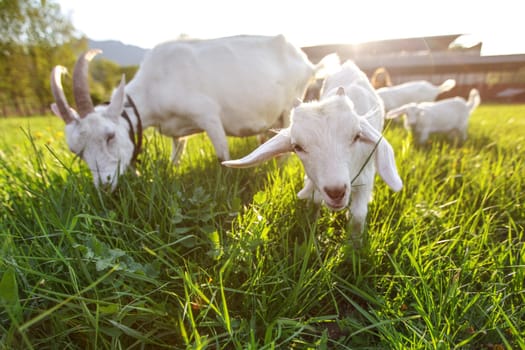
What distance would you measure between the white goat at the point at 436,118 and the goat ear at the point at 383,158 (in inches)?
178

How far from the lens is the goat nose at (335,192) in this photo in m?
1.42

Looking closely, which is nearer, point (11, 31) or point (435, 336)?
point (435, 336)

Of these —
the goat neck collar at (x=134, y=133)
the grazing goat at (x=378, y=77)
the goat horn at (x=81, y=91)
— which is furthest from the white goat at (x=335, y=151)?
the grazing goat at (x=378, y=77)

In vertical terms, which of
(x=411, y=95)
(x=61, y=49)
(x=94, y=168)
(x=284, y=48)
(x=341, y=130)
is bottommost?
(x=411, y=95)

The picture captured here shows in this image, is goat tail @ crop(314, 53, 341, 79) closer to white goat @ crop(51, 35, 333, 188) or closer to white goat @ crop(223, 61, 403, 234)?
white goat @ crop(51, 35, 333, 188)

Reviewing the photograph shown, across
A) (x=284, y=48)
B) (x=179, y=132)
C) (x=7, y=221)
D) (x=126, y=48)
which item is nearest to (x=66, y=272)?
(x=7, y=221)

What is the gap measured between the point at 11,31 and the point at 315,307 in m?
32.5

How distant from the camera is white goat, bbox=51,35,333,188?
96.4 inches

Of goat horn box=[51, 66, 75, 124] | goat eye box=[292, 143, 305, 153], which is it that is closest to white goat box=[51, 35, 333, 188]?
goat horn box=[51, 66, 75, 124]

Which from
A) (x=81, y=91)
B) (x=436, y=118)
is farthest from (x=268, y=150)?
(x=436, y=118)

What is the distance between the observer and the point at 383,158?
1.59 metres

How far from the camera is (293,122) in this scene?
66.2 inches

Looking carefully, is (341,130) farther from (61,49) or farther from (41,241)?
(61,49)

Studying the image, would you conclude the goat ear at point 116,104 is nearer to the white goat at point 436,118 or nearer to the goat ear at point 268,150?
the goat ear at point 268,150
